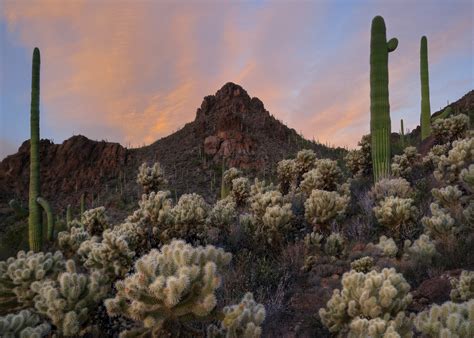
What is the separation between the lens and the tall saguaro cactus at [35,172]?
1287cm

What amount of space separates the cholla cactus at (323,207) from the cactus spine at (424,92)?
12797mm

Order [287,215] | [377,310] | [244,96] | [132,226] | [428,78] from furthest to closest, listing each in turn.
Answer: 1. [244,96]
2. [428,78]
3. [287,215]
4. [132,226]
5. [377,310]

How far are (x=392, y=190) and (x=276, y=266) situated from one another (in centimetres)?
390

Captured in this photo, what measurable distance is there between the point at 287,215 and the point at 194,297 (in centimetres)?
455

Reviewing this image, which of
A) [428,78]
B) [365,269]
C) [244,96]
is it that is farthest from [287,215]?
[244,96]

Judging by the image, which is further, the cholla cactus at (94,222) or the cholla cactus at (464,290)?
the cholla cactus at (94,222)

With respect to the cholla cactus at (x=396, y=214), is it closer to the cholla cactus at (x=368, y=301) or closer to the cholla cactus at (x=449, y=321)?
the cholla cactus at (x=368, y=301)

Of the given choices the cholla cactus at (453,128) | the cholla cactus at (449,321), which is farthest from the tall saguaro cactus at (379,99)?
the cholla cactus at (449,321)

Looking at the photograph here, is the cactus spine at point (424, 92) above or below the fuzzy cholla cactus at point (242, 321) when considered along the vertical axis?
above

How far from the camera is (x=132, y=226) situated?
654 centimetres

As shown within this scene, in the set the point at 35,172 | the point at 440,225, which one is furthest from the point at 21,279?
the point at 35,172

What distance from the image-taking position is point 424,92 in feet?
63.0

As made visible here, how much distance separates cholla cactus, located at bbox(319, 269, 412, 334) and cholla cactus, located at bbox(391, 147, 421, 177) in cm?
730

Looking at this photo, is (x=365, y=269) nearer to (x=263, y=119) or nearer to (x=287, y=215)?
(x=287, y=215)
